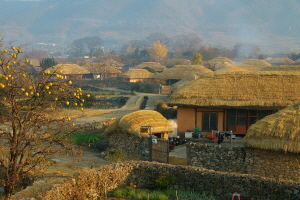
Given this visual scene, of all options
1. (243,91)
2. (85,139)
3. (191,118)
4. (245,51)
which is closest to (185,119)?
(191,118)

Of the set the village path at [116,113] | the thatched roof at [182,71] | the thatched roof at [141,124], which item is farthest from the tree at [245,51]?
the thatched roof at [141,124]

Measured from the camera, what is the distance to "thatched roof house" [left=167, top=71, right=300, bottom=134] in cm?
1958

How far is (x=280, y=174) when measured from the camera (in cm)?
1368

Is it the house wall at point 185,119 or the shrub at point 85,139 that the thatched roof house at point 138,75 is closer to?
the shrub at point 85,139

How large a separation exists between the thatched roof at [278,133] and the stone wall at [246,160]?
1.33 ft

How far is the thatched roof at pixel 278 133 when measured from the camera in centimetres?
1329

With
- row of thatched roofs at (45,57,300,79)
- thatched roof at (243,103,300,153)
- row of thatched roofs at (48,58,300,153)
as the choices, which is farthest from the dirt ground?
row of thatched roofs at (45,57,300,79)

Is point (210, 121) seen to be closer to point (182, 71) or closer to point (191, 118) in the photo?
point (191, 118)

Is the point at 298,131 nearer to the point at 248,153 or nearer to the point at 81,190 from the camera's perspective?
the point at 248,153

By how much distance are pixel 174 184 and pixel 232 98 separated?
27.9 feet

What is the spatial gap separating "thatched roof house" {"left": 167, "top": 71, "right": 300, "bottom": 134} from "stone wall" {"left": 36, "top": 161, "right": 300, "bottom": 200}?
791 centimetres

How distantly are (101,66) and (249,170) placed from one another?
188ft

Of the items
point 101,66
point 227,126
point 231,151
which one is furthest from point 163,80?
point 231,151

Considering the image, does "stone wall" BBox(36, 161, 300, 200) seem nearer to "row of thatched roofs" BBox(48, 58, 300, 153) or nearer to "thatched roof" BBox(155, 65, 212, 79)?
"row of thatched roofs" BBox(48, 58, 300, 153)
